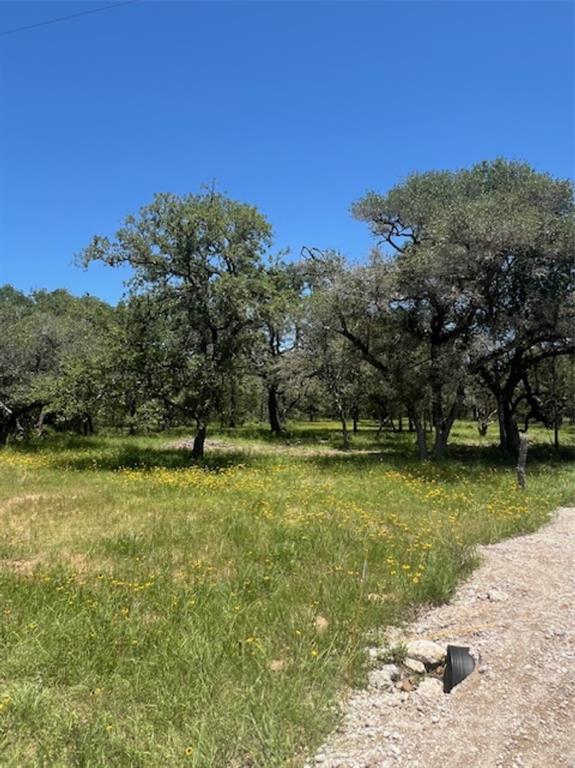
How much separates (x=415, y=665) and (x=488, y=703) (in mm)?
802

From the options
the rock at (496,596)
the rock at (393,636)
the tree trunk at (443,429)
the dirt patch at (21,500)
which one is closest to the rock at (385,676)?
the rock at (393,636)

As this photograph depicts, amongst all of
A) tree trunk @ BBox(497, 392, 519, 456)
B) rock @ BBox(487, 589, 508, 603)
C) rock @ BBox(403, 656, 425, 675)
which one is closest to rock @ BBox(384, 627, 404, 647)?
rock @ BBox(403, 656, 425, 675)

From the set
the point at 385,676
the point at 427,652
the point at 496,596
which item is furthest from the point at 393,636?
the point at 496,596

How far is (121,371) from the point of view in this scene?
1820 centimetres

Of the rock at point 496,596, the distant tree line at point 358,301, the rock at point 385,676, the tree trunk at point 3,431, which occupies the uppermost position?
the distant tree line at point 358,301

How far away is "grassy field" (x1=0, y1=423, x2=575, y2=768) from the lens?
3621 mm

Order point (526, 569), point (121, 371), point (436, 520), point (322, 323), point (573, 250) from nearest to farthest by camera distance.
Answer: point (526, 569) → point (436, 520) → point (573, 250) → point (121, 371) → point (322, 323)

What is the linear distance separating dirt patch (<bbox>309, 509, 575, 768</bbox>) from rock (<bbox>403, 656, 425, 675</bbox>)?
1.21 feet

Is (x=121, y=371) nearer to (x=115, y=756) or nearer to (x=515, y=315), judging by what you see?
(x=515, y=315)

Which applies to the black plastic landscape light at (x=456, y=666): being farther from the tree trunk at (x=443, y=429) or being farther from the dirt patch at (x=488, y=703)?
the tree trunk at (x=443, y=429)

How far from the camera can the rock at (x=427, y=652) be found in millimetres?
4949

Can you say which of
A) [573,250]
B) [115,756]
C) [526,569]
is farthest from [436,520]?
[573,250]

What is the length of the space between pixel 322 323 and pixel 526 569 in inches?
523

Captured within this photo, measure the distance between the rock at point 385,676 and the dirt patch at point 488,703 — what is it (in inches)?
A: 3.8
